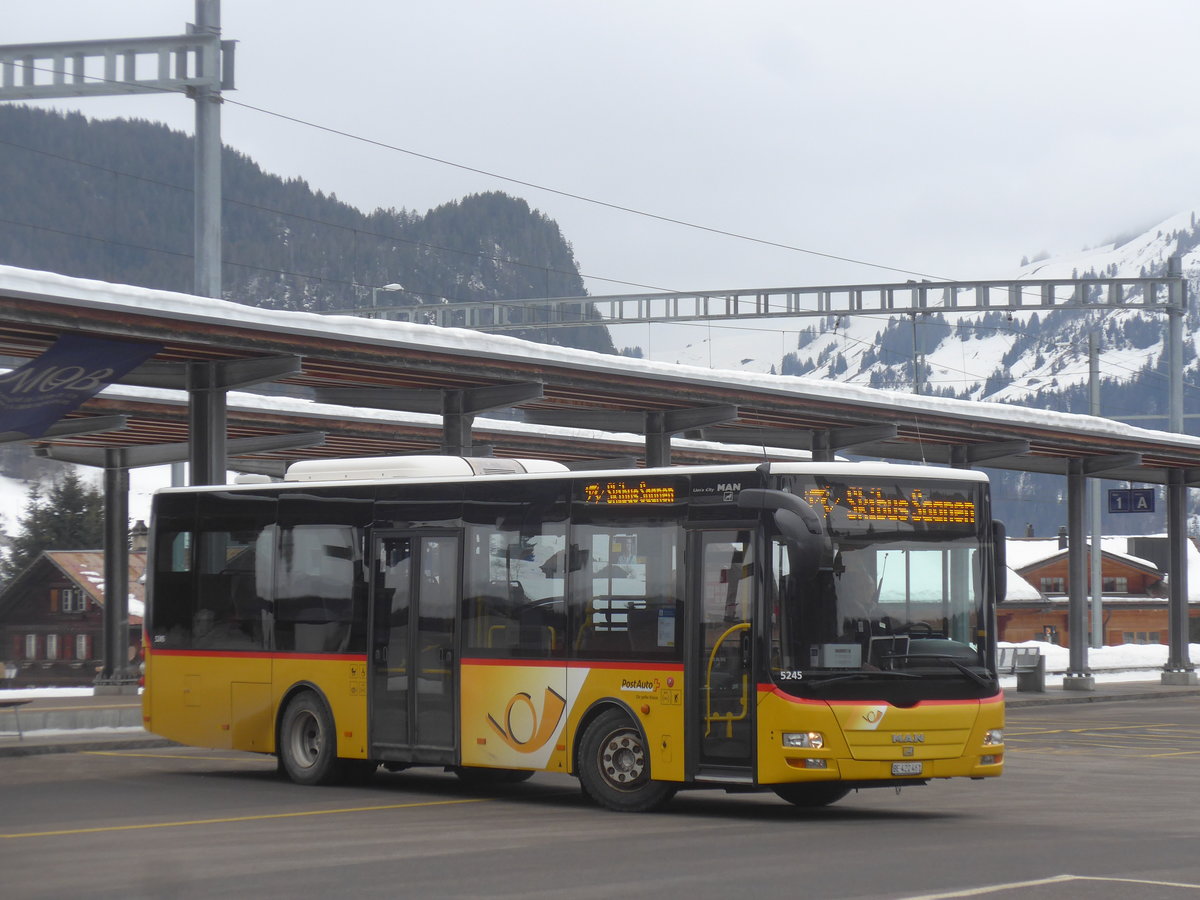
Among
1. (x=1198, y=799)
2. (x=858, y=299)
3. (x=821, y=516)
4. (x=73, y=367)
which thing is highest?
(x=858, y=299)

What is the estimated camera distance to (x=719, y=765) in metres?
14.4

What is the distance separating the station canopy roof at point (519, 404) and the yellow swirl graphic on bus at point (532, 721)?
911 centimetres

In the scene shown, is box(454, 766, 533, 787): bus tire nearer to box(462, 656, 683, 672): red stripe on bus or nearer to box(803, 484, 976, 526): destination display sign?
box(462, 656, 683, 672): red stripe on bus

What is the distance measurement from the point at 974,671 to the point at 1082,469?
30.9 m

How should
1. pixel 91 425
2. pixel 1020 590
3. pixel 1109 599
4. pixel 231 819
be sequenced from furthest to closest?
pixel 1020 590 → pixel 1109 599 → pixel 91 425 → pixel 231 819

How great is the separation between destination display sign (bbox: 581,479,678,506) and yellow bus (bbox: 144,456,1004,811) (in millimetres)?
18

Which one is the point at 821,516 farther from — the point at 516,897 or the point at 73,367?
the point at 73,367

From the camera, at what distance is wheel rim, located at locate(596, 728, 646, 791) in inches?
589

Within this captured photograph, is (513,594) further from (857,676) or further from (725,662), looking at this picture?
(857,676)

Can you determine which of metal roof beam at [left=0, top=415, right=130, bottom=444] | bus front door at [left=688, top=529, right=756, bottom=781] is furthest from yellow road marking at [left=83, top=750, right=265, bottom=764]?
metal roof beam at [left=0, top=415, right=130, bottom=444]

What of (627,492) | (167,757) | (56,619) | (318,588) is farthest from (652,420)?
(56,619)

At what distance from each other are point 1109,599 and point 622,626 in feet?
332

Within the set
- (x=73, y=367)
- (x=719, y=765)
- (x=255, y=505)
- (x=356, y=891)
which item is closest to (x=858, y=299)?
(x=73, y=367)

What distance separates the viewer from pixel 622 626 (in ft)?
50.0
